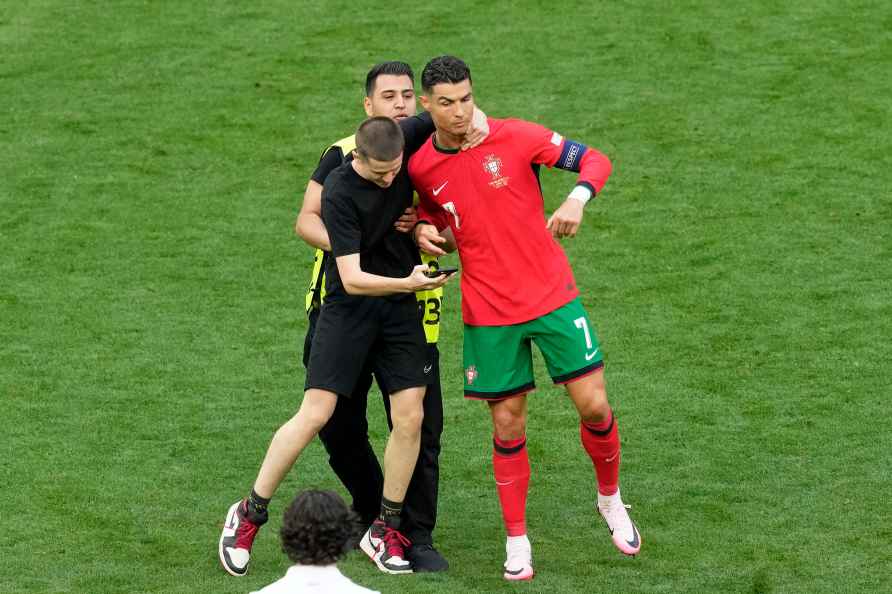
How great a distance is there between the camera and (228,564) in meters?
7.06

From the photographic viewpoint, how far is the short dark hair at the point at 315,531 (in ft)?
15.6

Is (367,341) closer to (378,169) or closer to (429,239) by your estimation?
(429,239)

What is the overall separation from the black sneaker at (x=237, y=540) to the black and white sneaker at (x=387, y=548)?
1.82ft

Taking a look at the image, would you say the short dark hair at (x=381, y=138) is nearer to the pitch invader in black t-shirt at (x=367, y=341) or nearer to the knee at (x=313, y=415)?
the pitch invader in black t-shirt at (x=367, y=341)

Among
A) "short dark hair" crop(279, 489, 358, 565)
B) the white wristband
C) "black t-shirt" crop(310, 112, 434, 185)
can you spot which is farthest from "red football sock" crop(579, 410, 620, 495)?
"short dark hair" crop(279, 489, 358, 565)

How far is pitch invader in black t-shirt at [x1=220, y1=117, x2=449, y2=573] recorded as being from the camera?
22.6 feet

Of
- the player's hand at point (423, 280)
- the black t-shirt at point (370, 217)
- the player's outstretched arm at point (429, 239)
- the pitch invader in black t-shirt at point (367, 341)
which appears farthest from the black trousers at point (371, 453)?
the player's hand at point (423, 280)

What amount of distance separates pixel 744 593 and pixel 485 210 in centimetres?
208

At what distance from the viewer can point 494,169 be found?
6.96 m

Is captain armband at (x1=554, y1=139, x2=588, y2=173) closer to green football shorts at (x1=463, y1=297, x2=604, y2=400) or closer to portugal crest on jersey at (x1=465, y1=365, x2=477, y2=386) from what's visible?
green football shorts at (x1=463, y1=297, x2=604, y2=400)

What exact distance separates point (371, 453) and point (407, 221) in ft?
4.28

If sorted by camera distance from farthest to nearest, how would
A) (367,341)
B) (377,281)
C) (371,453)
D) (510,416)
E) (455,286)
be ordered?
(455,286), (371,453), (510,416), (367,341), (377,281)

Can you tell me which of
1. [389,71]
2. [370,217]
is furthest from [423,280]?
[389,71]

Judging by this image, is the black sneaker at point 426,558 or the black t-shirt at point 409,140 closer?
the black t-shirt at point 409,140
